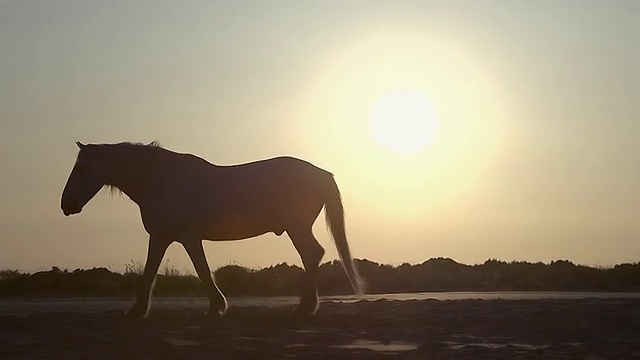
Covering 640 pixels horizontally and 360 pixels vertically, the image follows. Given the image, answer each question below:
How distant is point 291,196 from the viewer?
13961mm

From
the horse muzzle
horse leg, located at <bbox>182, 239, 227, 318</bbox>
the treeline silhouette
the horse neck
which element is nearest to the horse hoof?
horse leg, located at <bbox>182, 239, 227, 318</bbox>

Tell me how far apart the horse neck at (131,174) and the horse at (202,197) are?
14 millimetres

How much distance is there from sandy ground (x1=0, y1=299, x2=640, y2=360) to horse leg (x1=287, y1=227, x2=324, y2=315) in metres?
0.23

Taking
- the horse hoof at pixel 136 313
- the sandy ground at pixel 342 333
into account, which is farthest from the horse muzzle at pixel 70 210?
the horse hoof at pixel 136 313

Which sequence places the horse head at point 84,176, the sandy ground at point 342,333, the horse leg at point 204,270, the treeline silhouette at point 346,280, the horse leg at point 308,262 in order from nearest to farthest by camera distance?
the sandy ground at point 342,333 → the horse leg at point 204,270 → the horse leg at point 308,262 → the horse head at point 84,176 → the treeline silhouette at point 346,280

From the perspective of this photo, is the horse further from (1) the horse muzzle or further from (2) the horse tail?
(2) the horse tail

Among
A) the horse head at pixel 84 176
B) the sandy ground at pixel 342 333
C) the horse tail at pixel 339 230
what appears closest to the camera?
the sandy ground at pixel 342 333

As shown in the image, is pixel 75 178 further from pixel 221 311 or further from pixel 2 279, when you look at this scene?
pixel 2 279

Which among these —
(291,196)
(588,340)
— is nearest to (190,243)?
(291,196)

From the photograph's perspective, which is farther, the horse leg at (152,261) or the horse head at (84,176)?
the horse head at (84,176)

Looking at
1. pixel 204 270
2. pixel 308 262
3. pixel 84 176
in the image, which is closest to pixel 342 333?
pixel 308 262

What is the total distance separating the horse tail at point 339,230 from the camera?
14.4 meters

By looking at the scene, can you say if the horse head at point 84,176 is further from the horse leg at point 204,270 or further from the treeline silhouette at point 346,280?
the treeline silhouette at point 346,280

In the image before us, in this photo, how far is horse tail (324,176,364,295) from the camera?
14425 millimetres
